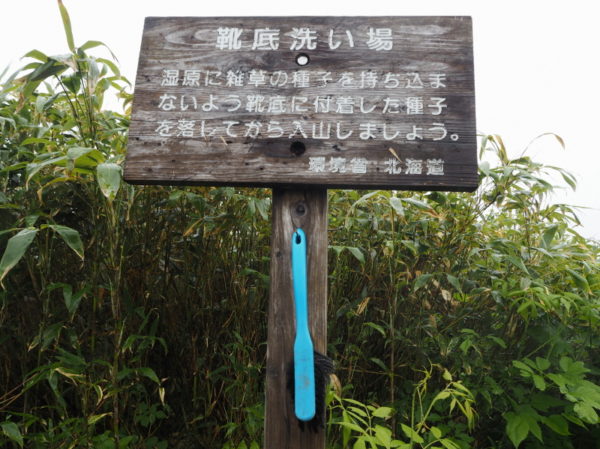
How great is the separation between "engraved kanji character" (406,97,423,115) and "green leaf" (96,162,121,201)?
778mm

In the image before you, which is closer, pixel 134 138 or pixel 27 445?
pixel 134 138

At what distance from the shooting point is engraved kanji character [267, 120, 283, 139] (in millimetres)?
1357

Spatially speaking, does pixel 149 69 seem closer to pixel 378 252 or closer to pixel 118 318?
pixel 118 318

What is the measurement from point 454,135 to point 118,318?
3.59ft

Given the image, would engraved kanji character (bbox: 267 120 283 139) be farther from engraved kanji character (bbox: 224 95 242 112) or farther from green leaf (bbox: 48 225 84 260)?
green leaf (bbox: 48 225 84 260)

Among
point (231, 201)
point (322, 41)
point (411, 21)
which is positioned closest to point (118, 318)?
point (231, 201)

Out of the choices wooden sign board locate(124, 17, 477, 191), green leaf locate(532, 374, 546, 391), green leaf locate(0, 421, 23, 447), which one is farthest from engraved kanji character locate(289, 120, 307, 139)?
green leaf locate(0, 421, 23, 447)

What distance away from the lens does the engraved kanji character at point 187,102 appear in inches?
55.3

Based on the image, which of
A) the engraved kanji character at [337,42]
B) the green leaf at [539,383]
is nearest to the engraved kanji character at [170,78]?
the engraved kanji character at [337,42]

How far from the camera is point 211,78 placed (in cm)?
143

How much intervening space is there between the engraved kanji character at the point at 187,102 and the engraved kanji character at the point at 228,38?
0.57ft

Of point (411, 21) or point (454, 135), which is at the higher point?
point (411, 21)

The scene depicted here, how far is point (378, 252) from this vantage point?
73.7 inches

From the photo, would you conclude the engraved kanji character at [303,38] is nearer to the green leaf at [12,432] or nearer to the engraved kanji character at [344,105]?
the engraved kanji character at [344,105]
